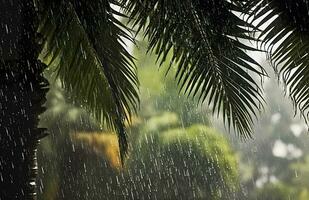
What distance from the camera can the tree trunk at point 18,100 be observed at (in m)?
3.81

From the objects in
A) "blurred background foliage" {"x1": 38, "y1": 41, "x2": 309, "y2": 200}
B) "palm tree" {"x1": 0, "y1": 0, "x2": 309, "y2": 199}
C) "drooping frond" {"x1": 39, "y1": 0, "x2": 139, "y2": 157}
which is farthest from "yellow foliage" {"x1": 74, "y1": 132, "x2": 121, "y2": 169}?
"palm tree" {"x1": 0, "y1": 0, "x2": 309, "y2": 199}

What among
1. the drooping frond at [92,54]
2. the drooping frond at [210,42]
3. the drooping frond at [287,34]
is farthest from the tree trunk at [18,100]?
the drooping frond at [287,34]

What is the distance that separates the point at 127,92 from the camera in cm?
477

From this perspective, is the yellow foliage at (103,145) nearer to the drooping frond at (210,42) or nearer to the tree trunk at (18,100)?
the drooping frond at (210,42)

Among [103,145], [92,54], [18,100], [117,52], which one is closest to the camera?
[18,100]

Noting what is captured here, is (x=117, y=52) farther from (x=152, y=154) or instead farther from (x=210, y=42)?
(x=152, y=154)

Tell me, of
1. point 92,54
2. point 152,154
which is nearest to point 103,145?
point 152,154

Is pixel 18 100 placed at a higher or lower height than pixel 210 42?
lower

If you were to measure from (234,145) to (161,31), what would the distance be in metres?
9.64

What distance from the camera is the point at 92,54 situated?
171 inches

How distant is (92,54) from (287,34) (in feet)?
4.77

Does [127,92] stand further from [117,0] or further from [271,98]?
[271,98]

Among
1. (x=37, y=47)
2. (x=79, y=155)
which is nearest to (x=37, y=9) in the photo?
(x=37, y=47)

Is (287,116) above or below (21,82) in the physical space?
below
